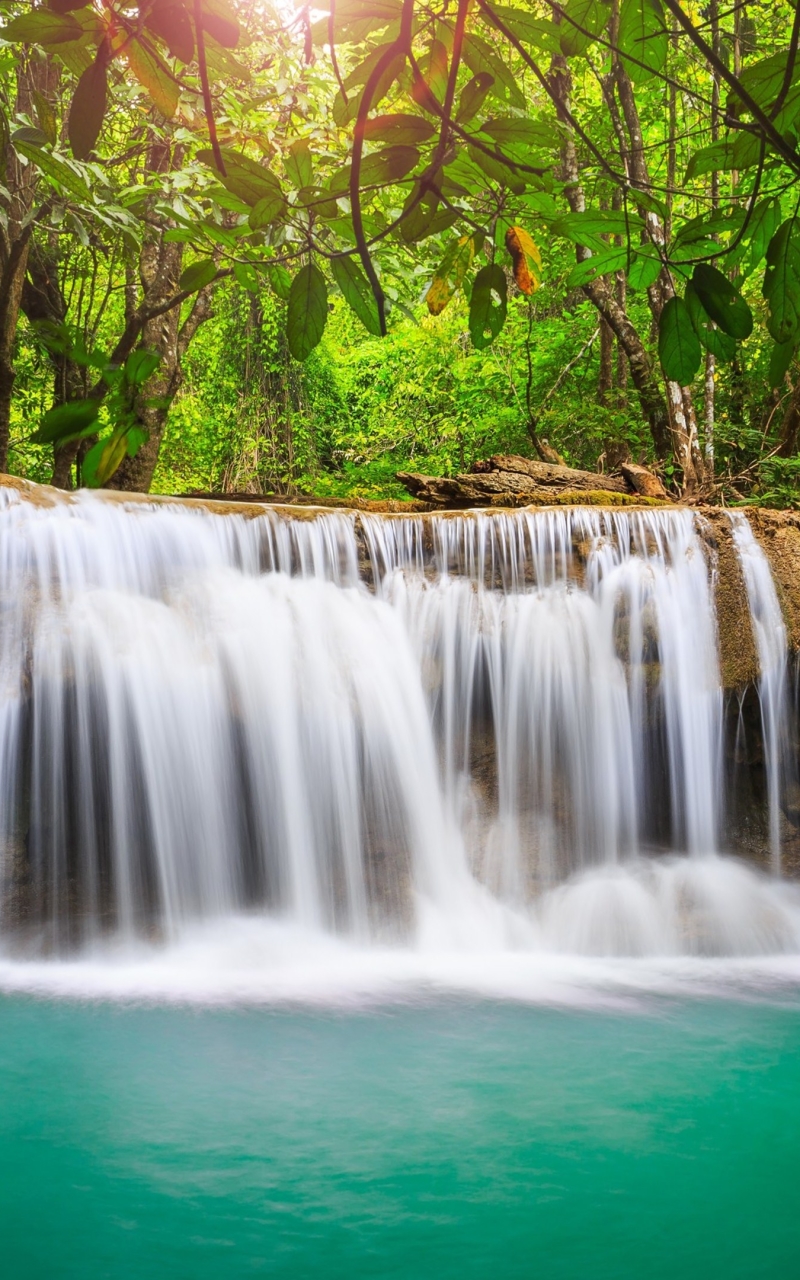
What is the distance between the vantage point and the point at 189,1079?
4332mm

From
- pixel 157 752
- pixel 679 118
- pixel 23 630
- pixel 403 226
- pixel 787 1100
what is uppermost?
pixel 679 118

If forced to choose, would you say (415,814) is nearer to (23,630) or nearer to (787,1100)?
(23,630)


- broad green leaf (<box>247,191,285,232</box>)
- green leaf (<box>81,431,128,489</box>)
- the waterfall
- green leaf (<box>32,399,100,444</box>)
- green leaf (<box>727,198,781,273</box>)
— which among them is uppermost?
broad green leaf (<box>247,191,285,232</box>)

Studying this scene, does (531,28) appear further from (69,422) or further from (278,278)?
(69,422)

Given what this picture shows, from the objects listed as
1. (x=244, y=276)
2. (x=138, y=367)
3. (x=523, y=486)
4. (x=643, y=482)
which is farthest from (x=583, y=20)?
(x=643, y=482)

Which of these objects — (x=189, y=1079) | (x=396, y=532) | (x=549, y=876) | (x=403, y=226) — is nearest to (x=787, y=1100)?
(x=189, y=1079)

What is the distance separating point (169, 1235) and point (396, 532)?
571 cm

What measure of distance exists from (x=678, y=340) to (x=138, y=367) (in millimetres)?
609

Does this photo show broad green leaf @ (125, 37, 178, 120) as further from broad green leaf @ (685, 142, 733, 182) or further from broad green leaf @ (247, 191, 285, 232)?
broad green leaf @ (685, 142, 733, 182)

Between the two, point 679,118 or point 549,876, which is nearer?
point 549,876

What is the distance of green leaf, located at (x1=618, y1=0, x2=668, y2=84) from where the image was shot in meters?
1.22

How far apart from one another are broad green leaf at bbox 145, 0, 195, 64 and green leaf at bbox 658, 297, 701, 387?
1.94ft

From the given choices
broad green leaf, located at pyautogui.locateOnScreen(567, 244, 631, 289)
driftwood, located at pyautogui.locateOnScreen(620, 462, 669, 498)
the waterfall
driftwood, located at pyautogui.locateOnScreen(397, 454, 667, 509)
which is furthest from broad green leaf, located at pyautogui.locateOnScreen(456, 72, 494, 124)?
driftwood, located at pyautogui.locateOnScreen(620, 462, 669, 498)

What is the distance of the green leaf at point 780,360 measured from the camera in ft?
3.76
